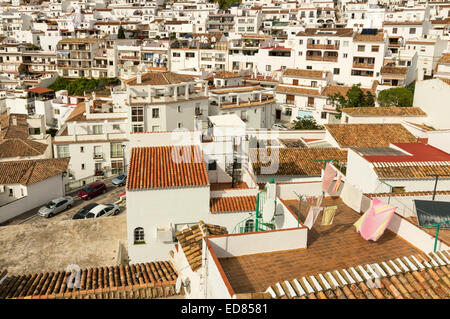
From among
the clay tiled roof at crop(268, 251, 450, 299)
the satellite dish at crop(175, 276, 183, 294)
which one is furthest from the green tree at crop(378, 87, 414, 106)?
the clay tiled roof at crop(268, 251, 450, 299)

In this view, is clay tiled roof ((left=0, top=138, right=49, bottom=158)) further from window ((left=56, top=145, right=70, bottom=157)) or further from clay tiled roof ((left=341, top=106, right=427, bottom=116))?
clay tiled roof ((left=341, top=106, right=427, bottom=116))

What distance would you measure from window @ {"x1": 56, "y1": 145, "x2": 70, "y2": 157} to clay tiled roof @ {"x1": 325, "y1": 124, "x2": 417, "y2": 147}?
84.7ft

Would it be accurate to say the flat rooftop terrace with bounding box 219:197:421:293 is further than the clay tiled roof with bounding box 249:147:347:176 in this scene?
No

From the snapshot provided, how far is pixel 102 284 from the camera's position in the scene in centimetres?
1288

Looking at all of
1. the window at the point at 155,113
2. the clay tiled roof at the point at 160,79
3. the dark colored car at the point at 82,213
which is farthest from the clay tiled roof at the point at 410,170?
Result: the clay tiled roof at the point at 160,79

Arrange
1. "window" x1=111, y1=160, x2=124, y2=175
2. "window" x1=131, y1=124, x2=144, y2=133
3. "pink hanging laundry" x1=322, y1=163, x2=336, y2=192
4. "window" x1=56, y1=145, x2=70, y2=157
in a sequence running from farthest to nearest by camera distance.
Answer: "window" x1=111, y1=160, x2=124, y2=175 < "window" x1=56, y1=145, x2=70, y2=157 < "window" x1=131, y1=124, x2=144, y2=133 < "pink hanging laundry" x1=322, y1=163, x2=336, y2=192

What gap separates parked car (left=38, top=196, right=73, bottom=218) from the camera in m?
30.0

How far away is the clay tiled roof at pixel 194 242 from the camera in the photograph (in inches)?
441

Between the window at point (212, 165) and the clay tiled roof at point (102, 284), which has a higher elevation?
the window at point (212, 165)

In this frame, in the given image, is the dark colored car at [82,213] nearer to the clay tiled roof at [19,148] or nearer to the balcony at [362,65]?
the clay tiled roof at [19,148]

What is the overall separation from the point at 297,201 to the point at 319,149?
13228 mm

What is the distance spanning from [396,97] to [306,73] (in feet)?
69.5

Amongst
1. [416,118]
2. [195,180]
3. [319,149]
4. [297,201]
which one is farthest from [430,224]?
[416,118]

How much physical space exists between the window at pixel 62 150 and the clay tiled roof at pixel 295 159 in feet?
71.6
